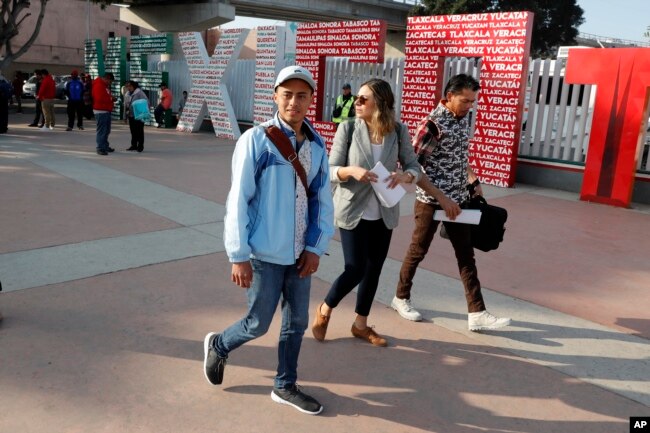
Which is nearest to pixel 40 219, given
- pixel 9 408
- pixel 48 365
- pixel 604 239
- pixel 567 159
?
pixel 48 365

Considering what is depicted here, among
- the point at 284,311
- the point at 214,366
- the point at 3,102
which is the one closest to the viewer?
the point at 284,311

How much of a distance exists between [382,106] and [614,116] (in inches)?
274

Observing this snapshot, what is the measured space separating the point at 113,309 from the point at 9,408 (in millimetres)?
1267

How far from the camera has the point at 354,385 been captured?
10.5 feet

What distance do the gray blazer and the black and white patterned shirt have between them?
0.32 m

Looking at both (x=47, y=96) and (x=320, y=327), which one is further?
(x=47, y=96)

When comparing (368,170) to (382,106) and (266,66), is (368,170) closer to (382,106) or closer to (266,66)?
(382,106)

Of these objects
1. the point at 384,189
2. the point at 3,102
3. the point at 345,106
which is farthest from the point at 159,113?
the point at 384,189

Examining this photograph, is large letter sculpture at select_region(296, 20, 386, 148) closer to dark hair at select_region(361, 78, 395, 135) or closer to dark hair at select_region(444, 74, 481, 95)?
dark hair at select_region(444, 74, 481, 95)

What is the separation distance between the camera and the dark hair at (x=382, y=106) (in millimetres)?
3428

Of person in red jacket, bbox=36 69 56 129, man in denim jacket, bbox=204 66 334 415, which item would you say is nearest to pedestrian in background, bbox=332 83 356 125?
person in red jacket, bbox=36 69 56 129

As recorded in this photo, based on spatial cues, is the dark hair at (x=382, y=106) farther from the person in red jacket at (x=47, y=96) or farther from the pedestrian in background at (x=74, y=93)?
the person in red jacket at (x=47, y=96)

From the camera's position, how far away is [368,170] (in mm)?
3371

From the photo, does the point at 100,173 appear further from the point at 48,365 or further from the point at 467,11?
the point at 467,11
